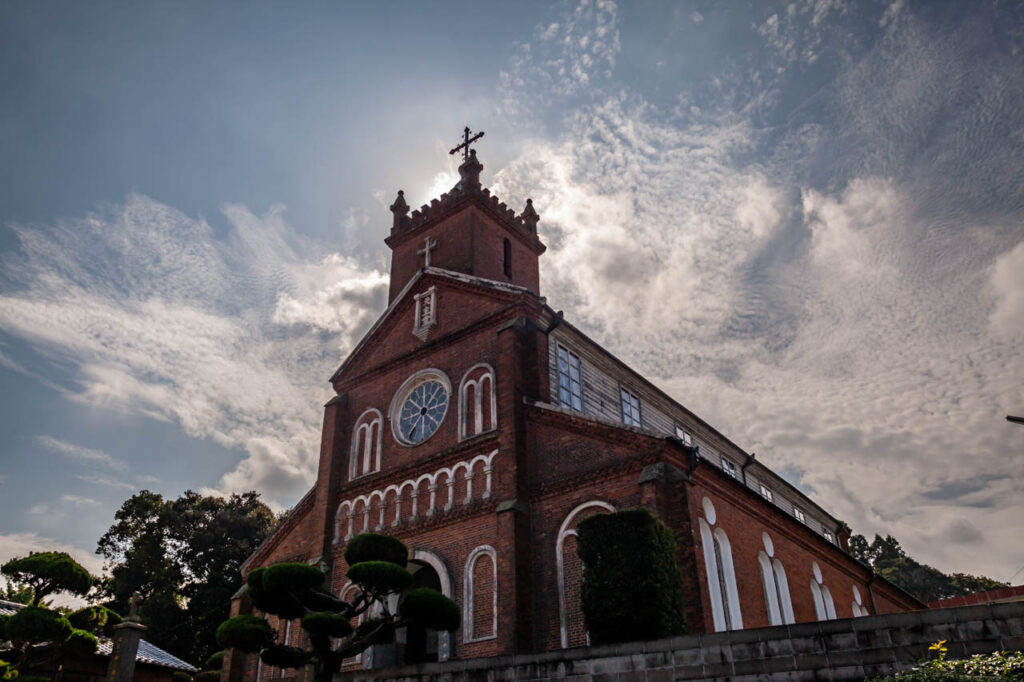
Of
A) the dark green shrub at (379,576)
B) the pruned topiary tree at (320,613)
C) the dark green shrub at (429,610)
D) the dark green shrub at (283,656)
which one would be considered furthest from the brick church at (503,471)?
the dark green shrub at (283,656)

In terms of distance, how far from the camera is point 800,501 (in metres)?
38.3

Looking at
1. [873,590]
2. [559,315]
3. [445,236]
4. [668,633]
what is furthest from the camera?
[873,590]

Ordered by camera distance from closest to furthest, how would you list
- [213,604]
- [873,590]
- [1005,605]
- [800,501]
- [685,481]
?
[1005,605]
[685,481]
[873,590]
[800,501]
[213,604]

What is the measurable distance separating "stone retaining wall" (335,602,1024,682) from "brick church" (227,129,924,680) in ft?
15.9

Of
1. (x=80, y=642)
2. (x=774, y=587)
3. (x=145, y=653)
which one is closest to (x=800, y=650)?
(x=774, y=587)

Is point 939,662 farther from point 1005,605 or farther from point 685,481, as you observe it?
point 685,481

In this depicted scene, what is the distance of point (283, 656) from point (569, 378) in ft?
38.3

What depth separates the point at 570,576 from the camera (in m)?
19.0

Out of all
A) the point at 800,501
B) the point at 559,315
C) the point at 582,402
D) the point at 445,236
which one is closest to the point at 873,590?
the point at 800,501

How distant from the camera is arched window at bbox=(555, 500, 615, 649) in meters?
18.3

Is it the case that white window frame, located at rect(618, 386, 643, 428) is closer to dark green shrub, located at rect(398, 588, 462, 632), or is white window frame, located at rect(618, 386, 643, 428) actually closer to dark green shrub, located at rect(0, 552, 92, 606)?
dark green shrub, located at rect(398, 588, 462, 632)

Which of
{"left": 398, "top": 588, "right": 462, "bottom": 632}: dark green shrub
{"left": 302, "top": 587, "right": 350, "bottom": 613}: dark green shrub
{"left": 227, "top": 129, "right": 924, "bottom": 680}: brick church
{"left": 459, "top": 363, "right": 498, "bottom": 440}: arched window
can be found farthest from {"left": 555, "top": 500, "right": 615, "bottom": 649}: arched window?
{"left": 302, "top": 587, "right": 350, "bottom": 613}: dark green shrub

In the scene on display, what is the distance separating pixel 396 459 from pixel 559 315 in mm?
6838

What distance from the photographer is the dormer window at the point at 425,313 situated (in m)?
25.8
